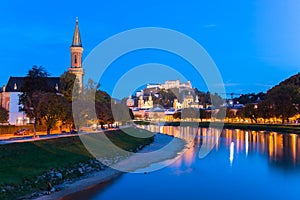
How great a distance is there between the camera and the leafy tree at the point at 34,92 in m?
44.7

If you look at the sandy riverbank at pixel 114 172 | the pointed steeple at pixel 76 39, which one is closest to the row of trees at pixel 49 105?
the sandy riverbank at pixel 114 172

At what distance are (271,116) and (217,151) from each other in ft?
203

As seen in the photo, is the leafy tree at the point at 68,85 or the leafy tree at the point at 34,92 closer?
the leafy tree at the point at 34,92

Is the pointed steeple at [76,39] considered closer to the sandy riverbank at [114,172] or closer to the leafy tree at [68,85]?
the leafy tree at [68,85]

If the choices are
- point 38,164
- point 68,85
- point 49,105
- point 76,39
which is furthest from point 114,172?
point 76,39

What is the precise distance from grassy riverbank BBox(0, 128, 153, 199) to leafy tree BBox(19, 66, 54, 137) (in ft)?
24.7

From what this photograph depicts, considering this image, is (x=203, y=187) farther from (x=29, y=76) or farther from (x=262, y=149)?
(x=29, y=76)

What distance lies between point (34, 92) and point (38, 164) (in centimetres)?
2013

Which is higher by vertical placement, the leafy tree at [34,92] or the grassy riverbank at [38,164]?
the leafy tree at [34,92]

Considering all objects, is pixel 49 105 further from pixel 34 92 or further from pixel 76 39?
pixel 76 39

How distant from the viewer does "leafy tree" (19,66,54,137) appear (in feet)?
147

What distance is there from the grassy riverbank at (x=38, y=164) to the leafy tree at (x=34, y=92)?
24.7 ft

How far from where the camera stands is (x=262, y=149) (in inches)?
2127

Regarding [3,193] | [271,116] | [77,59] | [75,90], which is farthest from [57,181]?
[271,116]
